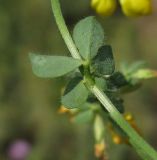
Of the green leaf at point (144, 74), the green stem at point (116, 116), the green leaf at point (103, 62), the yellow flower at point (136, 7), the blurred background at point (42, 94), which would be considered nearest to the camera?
the green stem at point (116, 116)

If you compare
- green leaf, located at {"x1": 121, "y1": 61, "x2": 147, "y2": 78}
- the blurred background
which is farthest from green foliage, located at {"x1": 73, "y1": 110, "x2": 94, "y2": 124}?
the blurred background

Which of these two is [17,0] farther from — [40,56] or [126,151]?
[40,56]

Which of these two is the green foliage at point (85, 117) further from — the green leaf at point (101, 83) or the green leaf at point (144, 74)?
the green leaf at point (101, 83)

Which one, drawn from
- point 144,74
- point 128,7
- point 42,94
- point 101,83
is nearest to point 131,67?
point 144,74

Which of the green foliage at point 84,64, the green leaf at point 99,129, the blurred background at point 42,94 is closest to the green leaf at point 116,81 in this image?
the green foliage at point 84,64

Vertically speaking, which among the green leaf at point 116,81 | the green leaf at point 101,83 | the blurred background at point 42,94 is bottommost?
the blurred background at point 42,94

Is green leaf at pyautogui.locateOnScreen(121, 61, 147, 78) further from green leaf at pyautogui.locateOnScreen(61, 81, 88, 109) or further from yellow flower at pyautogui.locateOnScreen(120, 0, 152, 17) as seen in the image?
green leaf at pyautogui.locateOnScreen(61, 81, 88, 109)

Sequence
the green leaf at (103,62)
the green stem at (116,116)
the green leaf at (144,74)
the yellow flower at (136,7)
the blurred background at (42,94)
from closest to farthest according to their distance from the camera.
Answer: the green stem at (116,116)
the green leaf at (103,62)
the yellow flower at (136,7)
the green leaf at (144,74)
the blurred background at (42,94)
